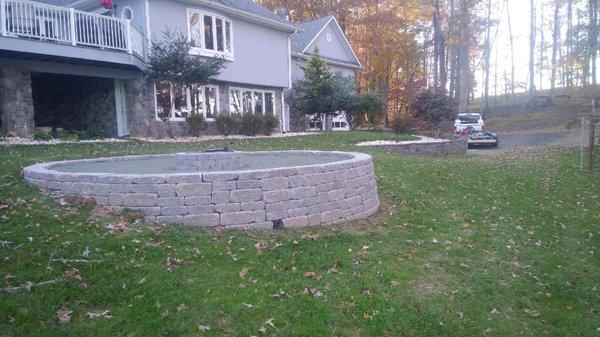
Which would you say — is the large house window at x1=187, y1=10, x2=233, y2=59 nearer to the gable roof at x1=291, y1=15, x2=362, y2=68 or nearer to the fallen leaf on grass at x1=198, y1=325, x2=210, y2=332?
the gable roof at x1=291, y1=15, x2=362, y2=68

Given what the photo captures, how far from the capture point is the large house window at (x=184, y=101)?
1622 cm

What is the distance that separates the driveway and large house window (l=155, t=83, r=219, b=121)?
12870 millimetres

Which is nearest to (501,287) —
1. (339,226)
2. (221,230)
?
(339,226)

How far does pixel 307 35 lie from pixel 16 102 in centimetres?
1715

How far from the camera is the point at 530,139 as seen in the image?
2472 centimetres

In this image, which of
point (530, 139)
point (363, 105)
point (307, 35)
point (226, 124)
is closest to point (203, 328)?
point (226, 124)

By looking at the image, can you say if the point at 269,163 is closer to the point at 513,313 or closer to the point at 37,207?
the point at 37,207

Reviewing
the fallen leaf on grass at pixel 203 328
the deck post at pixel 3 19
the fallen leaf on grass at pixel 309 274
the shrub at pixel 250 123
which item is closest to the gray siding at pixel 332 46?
the shrub at pixel 250 123

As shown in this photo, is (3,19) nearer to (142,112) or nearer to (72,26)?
(72,26)

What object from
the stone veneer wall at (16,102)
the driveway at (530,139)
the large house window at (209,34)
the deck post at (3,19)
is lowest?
the driveway at (530,139)

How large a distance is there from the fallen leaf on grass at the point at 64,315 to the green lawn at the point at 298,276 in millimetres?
33

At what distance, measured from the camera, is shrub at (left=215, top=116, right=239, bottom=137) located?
16656mm

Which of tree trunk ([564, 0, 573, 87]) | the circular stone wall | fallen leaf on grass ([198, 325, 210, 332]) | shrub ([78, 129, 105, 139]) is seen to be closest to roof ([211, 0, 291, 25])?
shrub ([78, 129, 105, 139])

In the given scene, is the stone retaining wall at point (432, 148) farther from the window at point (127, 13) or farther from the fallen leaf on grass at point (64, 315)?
the fallen leaf on grass at point (64, 315)
